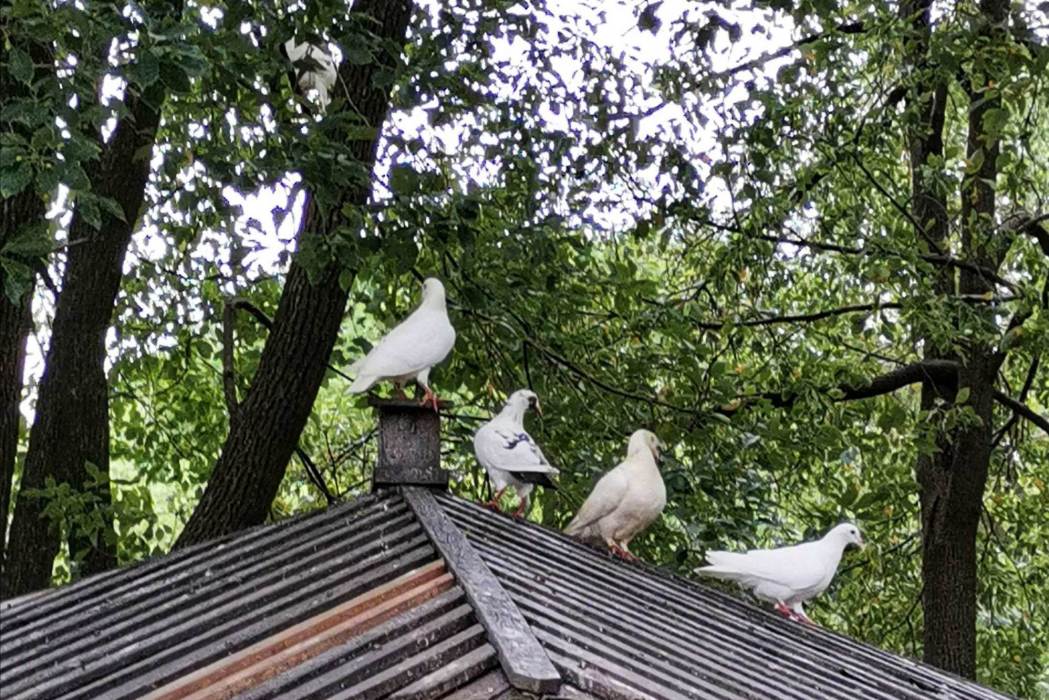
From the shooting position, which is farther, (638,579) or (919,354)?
(919,354)

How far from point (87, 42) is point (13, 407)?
2.51m

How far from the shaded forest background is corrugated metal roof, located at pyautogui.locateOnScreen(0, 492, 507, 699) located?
3.82ft

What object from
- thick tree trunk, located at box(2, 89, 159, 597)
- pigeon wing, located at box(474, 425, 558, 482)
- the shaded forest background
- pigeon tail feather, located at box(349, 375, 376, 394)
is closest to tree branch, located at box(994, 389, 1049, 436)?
the shaded forest background

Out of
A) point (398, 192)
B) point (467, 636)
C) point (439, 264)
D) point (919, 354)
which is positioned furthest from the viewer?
point (919, 354)

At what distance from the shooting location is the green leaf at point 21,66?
4785mm

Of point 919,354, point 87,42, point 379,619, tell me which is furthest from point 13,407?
point 919,354

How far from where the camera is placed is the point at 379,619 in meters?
4.07

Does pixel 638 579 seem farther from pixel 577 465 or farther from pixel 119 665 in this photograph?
pixel 577 465

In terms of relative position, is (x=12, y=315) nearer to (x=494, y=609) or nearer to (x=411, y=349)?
(x=411, y=349)

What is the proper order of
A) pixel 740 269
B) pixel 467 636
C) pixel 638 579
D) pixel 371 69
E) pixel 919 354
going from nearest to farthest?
pixel 467 636 → pixel 638 579 → pixel 371 69 → pixel 740 269 → pixel 919 354

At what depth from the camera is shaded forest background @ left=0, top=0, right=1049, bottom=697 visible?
721 centimetres

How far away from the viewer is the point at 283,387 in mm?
7742

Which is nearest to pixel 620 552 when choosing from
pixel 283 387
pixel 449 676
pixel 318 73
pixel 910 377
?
pixel 283 387

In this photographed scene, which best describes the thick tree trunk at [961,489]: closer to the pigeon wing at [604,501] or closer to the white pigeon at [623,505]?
the white pigeon at [623,505]
